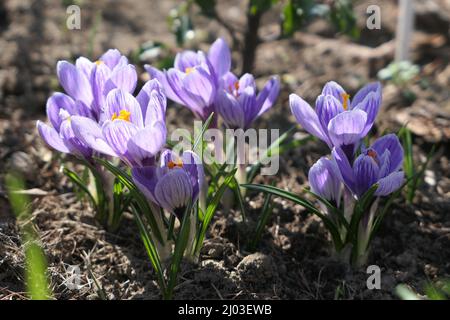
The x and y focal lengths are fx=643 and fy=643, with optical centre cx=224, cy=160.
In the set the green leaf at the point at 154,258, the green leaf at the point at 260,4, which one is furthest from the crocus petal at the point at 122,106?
the green leaf at the point at 260,4

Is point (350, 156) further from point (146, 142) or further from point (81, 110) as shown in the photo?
point (81, 110)

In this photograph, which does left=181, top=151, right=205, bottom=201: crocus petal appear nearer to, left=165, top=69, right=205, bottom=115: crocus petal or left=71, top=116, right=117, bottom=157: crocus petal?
left=71, top=116, right=117, bottom=157: crocus petal

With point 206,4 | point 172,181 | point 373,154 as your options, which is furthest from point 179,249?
point 206,4

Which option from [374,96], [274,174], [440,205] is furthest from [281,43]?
[374,96]

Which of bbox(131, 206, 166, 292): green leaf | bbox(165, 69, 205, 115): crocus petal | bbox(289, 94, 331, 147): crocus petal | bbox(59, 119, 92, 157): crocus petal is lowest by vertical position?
bbox(131, 206, 166, 292): green leaf

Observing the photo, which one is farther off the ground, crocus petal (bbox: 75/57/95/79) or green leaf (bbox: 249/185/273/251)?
crocus petal (bbox: 75/57/95/79)

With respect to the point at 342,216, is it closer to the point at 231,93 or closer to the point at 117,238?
the point at 231,93

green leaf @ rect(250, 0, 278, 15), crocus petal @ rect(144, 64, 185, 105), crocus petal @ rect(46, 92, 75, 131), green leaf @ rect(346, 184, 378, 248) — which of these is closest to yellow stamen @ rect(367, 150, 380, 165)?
green leaf @ rect(346, 184, 378, 248)
